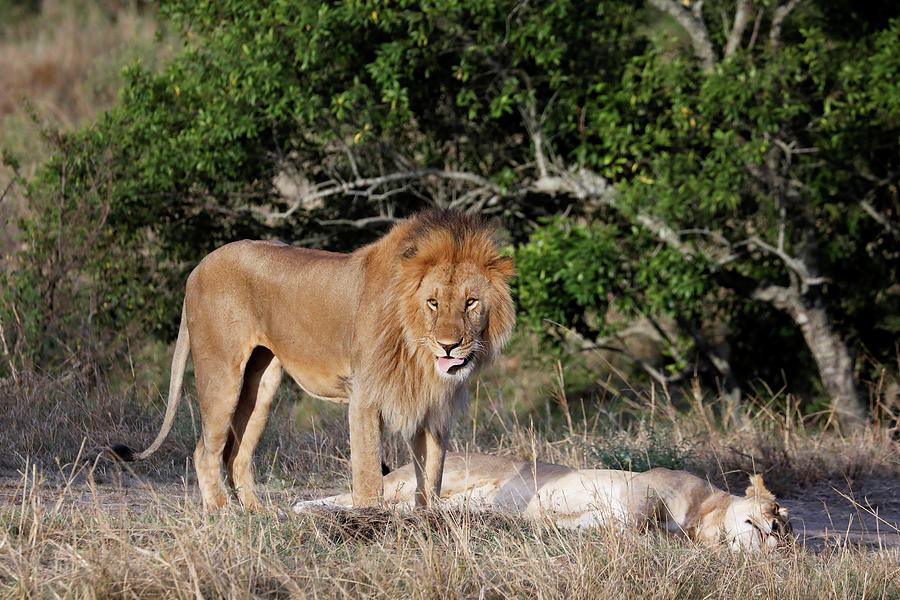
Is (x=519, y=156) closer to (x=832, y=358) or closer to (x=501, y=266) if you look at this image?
(x=832, y=358)

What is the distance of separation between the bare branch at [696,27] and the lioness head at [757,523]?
5177 mm

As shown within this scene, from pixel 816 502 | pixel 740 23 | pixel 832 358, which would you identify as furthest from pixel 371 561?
pixel 832 358

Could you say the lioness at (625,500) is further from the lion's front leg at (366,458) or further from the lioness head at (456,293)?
the lioness head at (456,293)

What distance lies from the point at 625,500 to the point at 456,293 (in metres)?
1.03

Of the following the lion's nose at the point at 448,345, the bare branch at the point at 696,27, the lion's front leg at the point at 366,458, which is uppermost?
the bare branch at the point at 696,27

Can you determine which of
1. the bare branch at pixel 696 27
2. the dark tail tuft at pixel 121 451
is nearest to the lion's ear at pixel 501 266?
the dark tail tuft at pixel 121 451

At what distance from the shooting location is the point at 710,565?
354 centimetres

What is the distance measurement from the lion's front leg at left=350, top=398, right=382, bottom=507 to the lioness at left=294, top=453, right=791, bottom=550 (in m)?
0.10

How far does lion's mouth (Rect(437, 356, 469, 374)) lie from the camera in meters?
3.91

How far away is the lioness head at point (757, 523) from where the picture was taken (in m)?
3.89

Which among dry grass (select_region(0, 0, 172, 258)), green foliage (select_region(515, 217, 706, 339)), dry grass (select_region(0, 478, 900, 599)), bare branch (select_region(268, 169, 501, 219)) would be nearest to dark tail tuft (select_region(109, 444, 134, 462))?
dry grass (select_region(0, 478, 900, 599))

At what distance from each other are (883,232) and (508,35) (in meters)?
4.18

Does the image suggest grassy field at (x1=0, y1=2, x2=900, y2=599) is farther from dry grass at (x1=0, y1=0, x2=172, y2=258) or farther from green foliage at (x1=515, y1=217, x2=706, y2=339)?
dry grass at (x1=0, y1=0, x2=172, y2=258)

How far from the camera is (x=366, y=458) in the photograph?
4043mm
